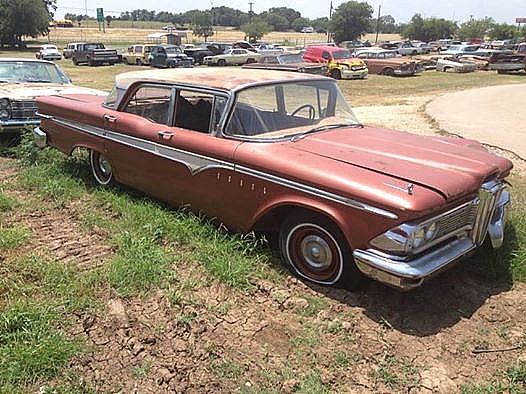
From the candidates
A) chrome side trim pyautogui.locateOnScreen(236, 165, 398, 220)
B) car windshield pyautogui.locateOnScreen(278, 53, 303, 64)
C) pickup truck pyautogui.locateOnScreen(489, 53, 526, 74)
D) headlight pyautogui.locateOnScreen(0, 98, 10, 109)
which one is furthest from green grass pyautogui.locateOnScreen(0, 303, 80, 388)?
pickup truck pyautogui.locateOnScreen(489, 53, 526, 74)

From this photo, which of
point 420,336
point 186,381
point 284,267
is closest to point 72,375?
point 186,381

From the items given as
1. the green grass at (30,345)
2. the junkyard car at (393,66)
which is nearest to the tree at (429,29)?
the junkyard car at (393,66)

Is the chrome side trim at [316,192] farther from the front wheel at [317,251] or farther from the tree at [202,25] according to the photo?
the tree at [202,25]

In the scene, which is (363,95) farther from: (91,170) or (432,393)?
(432,393)

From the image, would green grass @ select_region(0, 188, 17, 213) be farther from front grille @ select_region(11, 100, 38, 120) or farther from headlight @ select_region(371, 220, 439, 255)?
headlight @ select_region(371, 220, 439, 255)

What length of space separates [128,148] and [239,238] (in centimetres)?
162

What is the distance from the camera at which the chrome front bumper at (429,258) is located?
128 inches

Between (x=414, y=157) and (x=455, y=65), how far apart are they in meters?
29.6

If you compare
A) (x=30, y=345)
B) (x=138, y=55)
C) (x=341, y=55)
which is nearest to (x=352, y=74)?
(x=341, y=55)

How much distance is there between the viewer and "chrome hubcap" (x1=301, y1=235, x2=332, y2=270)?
12.5 ft

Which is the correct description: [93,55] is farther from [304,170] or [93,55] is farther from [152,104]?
A: [304,170]

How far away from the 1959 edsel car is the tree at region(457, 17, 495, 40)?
9392 centimetres

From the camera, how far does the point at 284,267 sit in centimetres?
419

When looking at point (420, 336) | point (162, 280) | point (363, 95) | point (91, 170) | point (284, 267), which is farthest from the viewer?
point (363, 95)
